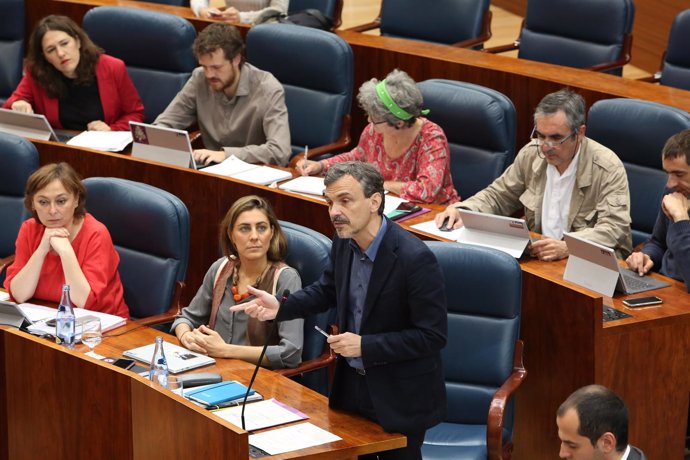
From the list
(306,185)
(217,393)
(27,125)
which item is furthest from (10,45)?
(217,393)

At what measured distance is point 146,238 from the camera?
10.9ft

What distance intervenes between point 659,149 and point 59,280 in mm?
1697

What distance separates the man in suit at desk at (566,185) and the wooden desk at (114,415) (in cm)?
82

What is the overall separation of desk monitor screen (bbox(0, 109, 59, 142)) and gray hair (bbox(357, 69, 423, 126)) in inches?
47.2

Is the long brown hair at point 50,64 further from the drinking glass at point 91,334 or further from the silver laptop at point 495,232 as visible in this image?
the silver laptop at point 495,232

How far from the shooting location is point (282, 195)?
352 cm

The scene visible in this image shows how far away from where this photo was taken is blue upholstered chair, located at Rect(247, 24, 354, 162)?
422 cm

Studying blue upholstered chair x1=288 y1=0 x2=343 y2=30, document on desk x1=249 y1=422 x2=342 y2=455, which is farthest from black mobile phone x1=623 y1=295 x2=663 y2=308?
blue upholstered chair x1=288 y1=0 x2=343 y2=30

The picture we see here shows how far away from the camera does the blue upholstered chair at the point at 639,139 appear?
132 inches

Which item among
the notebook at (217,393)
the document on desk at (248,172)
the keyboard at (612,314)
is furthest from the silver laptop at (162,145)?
the keyboard at (612,314)

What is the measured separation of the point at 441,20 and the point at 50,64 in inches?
63.7

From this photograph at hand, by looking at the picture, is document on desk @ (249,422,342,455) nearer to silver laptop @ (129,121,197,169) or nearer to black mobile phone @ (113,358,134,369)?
black mobile phone @ (113,358,134,369)

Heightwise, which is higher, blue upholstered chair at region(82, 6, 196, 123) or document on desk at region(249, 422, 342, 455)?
blue upholstered chair at region(82, 6, 196, 123)

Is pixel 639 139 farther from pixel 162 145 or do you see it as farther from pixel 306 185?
pixel 162 145
